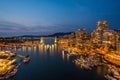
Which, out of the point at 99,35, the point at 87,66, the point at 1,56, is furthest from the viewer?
the point at 99,35

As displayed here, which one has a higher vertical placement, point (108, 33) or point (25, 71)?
point (108, 33)

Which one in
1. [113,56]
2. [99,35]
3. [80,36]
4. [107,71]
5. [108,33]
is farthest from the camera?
[80,36]

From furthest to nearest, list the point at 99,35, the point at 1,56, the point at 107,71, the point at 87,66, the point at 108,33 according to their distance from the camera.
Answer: the point at 99,35, the point at 108,33, the point at 1,56, the point at 87,66, the point at 107,71

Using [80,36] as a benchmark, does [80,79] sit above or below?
below

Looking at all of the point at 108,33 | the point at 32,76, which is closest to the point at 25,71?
the point at 32,76

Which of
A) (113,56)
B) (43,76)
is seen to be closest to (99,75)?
(43,76)

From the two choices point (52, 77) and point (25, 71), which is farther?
point (25, 71)

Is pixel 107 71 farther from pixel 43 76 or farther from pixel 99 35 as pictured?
pixel 99 35

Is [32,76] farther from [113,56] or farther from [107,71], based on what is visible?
[113,56]

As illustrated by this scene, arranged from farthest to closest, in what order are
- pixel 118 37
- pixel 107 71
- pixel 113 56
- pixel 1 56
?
pixel 118 37, pixel 1 56, pixel 113 56, pixel 107 71
